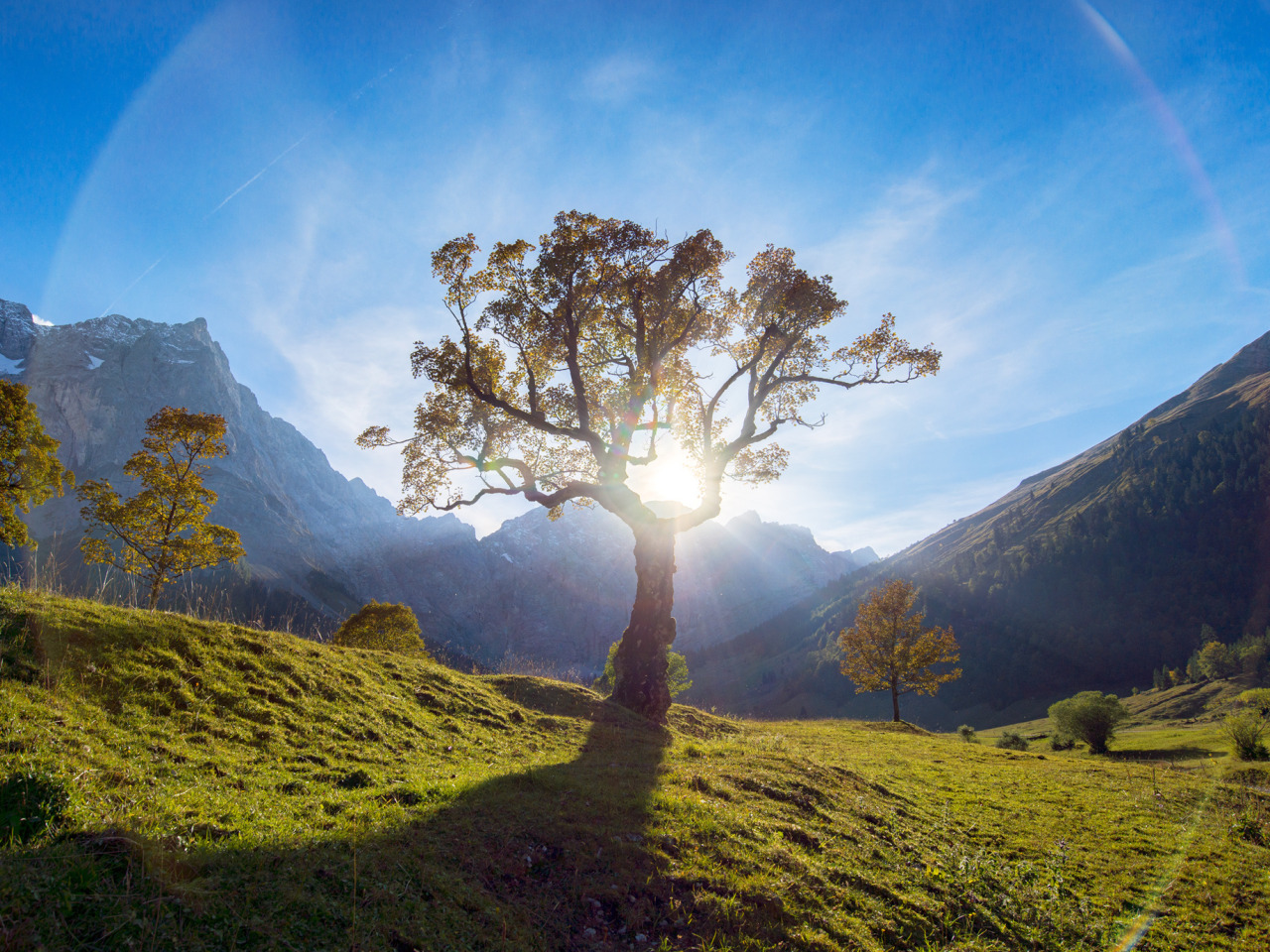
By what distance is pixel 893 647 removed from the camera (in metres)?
47.3

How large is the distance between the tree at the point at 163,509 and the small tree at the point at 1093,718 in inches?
2112

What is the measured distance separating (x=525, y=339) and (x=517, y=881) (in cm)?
1709

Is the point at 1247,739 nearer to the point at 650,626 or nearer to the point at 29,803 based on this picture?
the point at 650,626

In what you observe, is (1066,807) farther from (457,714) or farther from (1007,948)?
(457,714)

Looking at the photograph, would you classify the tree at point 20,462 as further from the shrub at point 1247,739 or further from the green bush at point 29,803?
the shrub at point 1247,739

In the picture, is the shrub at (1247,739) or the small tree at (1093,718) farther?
the small tree at (1093,718)

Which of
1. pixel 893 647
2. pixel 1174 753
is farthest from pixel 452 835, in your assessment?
pixel 1174 753

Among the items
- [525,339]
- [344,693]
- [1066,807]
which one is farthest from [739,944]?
[525,339]

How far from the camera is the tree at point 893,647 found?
45.9 meters

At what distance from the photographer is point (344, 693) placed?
11.9 metres

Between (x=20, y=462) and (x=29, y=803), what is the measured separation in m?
27.0

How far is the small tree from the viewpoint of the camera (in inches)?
1441

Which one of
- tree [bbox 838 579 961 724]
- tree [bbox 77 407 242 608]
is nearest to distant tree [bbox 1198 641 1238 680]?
tree [bbox 838 579 961 724]

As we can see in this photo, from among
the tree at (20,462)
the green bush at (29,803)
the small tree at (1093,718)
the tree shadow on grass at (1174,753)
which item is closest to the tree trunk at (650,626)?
the green bush at (29,803)
